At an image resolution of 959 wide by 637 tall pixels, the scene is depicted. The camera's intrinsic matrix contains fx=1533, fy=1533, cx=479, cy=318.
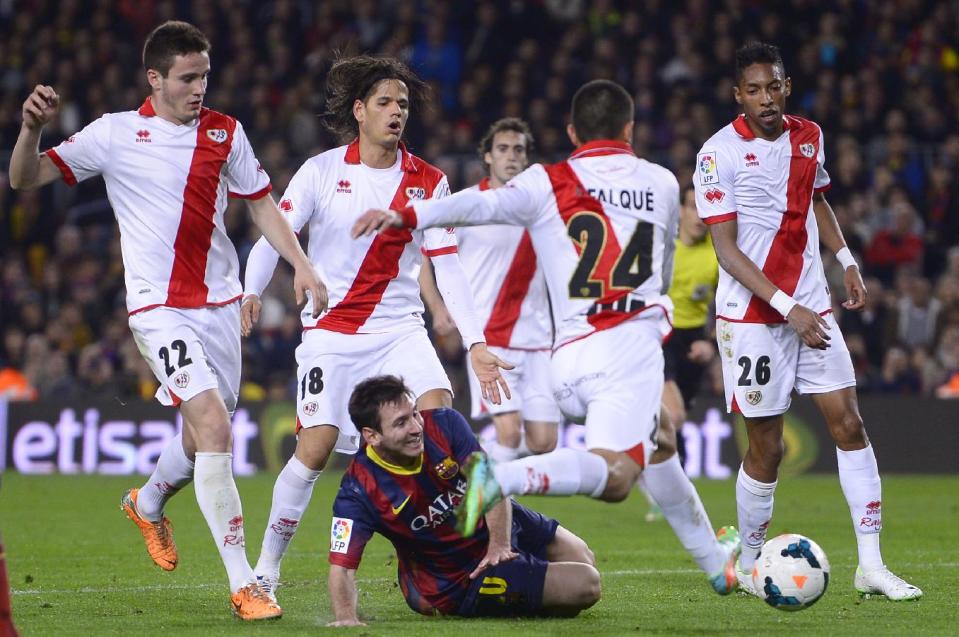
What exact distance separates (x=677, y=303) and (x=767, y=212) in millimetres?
3671

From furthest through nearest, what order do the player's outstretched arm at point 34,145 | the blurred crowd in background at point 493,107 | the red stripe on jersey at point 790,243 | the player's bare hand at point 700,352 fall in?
the blurred crowd in background at point 493,107 < the player's bare hand at point 700,352 < the red stripe on jersey at point 790,243 < the player's outstretched arm at point 34,145

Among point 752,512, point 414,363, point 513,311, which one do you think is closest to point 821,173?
point 752,512

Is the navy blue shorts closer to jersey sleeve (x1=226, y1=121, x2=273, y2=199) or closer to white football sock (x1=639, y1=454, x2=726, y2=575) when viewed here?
white football sock (x1=639, y1=454, x2=726, y2=575)

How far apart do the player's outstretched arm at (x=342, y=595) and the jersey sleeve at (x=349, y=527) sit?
4 centimetres

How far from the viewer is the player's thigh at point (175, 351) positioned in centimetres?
724

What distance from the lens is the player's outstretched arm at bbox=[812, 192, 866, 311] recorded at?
8242 millimetres

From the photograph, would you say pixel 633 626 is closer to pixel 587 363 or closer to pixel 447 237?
pixel 587 363

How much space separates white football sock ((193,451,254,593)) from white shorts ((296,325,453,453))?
712 mm

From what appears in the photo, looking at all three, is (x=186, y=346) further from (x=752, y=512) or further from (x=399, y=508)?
(x=752, y=512)

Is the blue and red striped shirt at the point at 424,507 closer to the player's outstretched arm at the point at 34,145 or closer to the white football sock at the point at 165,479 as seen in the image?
the white football sock at the point at 165,479

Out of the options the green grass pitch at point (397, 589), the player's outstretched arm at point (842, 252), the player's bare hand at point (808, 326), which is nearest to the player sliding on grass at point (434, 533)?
the green grass pitch at point (397, 589)

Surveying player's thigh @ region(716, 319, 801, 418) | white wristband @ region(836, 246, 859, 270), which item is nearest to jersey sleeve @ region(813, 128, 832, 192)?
white wristband @ region(836, 246, 859, 270)

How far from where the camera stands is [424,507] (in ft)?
22.2

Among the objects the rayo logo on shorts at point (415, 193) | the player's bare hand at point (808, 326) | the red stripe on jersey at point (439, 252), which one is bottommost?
the player's bare hand at point (808, 326)
